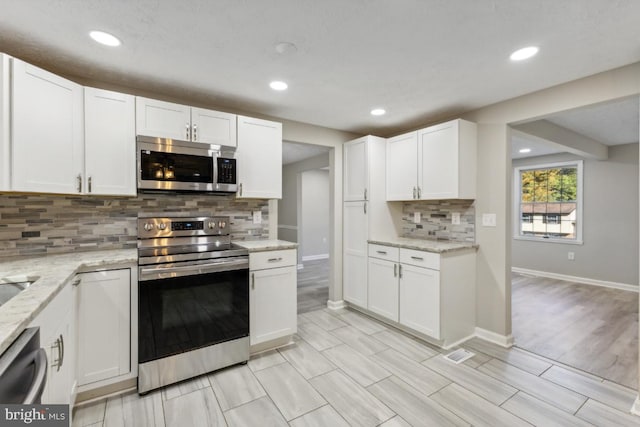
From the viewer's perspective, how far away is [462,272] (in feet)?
9.34

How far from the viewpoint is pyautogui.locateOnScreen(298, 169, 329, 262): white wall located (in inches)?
281

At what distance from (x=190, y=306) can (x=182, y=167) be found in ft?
3.60

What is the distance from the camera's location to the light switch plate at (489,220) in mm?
2842

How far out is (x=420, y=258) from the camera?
2.82 m

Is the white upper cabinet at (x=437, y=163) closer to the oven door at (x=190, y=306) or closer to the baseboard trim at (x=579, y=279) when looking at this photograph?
the oven door at (x=190, y=306)

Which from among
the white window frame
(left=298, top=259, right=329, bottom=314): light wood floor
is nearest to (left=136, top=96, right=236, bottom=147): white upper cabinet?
(left=298, top=259, right=329, bottom=314): light wood floor

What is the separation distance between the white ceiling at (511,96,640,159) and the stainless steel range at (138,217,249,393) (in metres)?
3.21

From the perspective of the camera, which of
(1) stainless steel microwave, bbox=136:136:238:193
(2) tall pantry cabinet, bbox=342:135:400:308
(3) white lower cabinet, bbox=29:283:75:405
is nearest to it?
(3) white lower cabinet, bbox=29:283:75:405

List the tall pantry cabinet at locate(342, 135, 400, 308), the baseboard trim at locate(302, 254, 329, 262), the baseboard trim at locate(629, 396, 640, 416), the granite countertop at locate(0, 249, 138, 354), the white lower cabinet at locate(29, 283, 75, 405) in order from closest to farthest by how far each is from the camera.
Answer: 1. the granite countertop at locate(0, 249, 138, 354)
2. the white lower cabinet at locate(29, 283, 75, 405)
3. the baseboard trim at locate(629, 396, 640, 416)
4. the tall pantry cabinet at locate(342, 135, 400, 308)
5. the baseboard trim at locate(302, 254, 329, 262)

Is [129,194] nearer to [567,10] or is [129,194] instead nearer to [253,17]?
[253,17]

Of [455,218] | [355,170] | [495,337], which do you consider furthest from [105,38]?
[495,337]

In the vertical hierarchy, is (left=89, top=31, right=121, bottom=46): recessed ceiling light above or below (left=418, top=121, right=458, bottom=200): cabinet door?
above

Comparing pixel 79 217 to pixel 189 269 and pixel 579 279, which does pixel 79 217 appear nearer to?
pixel 189 269

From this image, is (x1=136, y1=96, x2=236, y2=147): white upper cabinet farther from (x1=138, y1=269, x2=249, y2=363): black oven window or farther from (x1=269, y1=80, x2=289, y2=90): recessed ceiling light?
(x1=138, y1=269, x2=249, y2=363): black oven window
